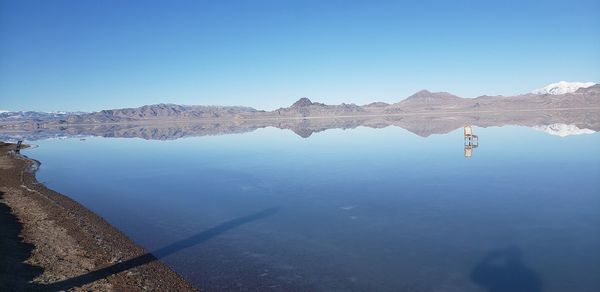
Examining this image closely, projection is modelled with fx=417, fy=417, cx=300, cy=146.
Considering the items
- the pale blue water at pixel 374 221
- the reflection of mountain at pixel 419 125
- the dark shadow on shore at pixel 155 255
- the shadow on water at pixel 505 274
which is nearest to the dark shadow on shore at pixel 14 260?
the dark shadow on shore at pixel 155 255

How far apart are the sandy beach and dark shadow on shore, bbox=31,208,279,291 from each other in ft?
0.06

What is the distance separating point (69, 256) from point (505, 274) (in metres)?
9.98

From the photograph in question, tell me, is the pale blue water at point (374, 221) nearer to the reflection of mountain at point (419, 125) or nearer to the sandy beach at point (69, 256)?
the sandy beach at point (69, 256)

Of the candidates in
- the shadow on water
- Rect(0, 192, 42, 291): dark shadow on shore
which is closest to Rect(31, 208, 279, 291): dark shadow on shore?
Rect(0, 192, 42, 291): dark shadow on shore

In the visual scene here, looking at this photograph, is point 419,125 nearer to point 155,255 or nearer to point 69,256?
point 155,255

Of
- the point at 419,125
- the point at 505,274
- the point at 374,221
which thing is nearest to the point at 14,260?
the point at 374,221

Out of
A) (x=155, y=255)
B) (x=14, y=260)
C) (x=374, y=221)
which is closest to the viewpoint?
(x=14, y=260)

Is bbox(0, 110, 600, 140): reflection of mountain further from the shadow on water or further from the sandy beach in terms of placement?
the sandy beach

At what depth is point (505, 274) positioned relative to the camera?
8633 mm

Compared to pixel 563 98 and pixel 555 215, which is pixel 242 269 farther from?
pixel 563 98

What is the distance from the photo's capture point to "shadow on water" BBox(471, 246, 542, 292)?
805cm

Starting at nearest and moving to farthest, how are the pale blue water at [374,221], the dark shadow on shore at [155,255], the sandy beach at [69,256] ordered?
the dark shadow on shore at [155,255]
the sandy beach at [69,256]
the pale blue water at [374,221]

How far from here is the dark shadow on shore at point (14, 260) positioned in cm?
809

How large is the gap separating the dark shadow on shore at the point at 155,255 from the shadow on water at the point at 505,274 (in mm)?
7408
